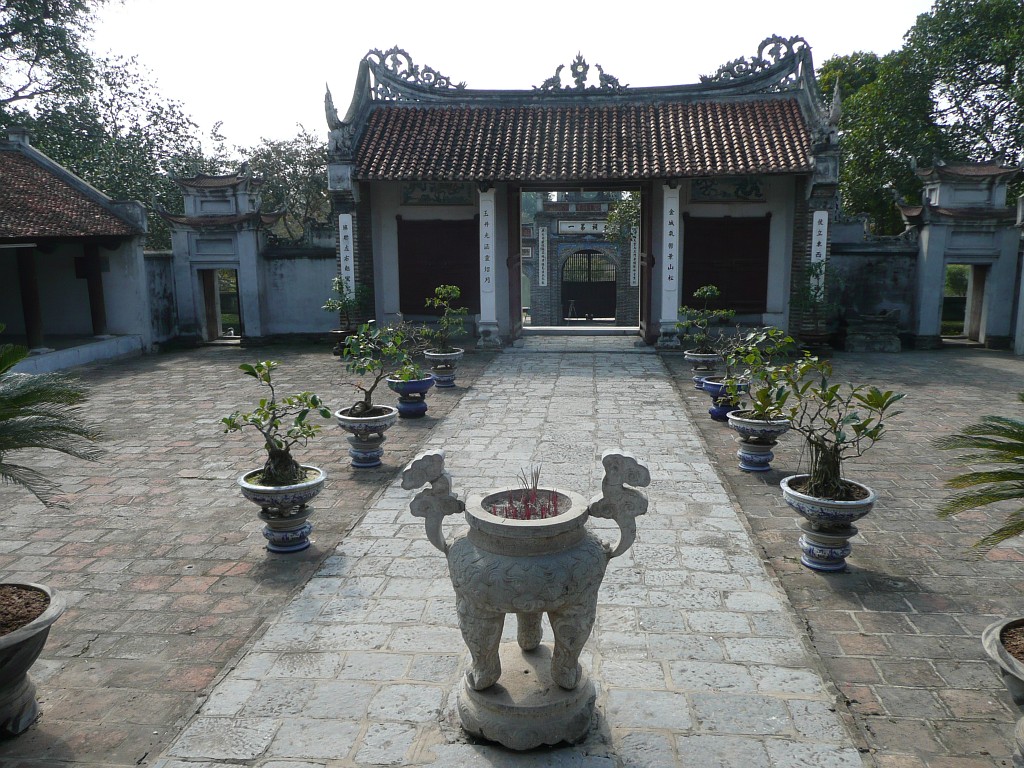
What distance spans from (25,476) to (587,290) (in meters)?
27.1

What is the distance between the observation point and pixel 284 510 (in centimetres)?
554

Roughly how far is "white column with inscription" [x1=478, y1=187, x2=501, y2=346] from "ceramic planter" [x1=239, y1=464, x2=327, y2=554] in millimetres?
10688

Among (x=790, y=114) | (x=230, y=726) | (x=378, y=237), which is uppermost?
(x=790, y=114)

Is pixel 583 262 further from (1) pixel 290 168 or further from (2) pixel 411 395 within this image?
(2) pixel 411 395

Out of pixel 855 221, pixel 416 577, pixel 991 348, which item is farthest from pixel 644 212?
Result: pixel 416 577

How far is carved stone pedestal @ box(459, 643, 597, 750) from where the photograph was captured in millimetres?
3320

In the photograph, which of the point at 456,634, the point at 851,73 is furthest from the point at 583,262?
the point at 456,634

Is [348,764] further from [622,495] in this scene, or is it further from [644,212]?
[644,212]

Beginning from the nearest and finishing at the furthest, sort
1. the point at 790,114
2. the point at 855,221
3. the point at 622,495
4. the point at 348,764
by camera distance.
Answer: the point at 348,764 → the point at 622,495 → the point at 790,114 → the point at 855,221

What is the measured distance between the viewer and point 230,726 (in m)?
3.57

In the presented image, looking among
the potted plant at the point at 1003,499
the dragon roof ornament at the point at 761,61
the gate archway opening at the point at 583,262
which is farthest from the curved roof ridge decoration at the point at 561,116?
the potted plant at the point at 1003,499

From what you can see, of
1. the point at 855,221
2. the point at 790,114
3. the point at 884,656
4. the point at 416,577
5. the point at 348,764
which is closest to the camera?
the point at 348,764

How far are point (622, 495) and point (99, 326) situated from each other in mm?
15680

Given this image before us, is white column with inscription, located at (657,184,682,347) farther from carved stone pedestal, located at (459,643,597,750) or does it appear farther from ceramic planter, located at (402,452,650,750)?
carved stone pedestal, located at (459,643,597,750)
